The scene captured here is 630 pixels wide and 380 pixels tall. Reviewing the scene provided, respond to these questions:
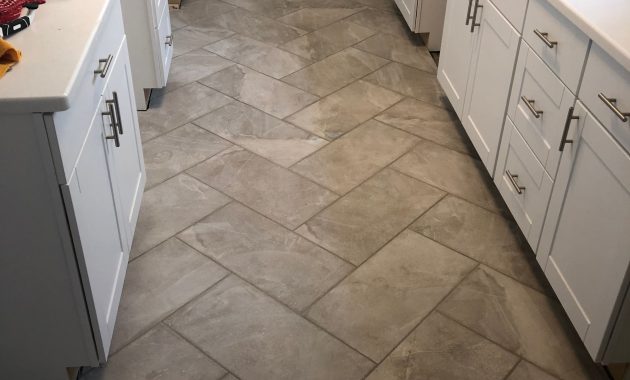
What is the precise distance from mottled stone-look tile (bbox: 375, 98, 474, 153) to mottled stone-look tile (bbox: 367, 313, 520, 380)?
42.6 inches

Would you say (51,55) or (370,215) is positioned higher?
(51,55)

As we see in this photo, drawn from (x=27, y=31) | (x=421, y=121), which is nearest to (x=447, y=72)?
(x=421, y=121)

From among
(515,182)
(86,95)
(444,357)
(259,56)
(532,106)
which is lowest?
(444,357)

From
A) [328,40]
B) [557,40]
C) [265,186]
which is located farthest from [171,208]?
[328,40]

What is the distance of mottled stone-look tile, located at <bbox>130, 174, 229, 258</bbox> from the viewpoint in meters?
2.47

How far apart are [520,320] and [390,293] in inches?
15.8

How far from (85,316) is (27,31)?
0.71 m

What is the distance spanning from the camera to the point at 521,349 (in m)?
2.06

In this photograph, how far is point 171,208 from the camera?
262cm

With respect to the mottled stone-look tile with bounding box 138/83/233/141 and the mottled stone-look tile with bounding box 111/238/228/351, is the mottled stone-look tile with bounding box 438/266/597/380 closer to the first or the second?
the mottled stone-look tile with bounding box 111/238/228/351

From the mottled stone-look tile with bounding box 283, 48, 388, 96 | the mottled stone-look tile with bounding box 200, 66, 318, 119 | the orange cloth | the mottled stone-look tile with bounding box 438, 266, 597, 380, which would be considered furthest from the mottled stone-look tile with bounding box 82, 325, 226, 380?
the mottled stone-look tile with bounding box 283, 48, 388, 96

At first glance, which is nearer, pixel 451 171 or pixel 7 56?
pixel 7 56

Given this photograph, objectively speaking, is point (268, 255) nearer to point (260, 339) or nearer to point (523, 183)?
point (260, 339)

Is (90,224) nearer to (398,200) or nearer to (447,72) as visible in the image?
(398,200)
